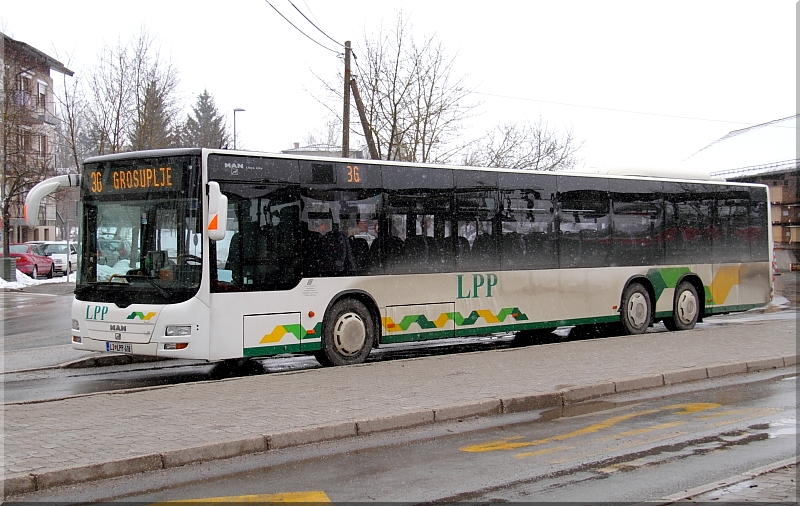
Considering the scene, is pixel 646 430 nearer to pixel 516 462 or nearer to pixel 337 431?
pixel 516 462

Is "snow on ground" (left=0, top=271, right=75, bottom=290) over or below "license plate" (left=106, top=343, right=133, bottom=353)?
over

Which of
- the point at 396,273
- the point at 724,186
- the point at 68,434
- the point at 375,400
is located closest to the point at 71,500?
the point at 68,434

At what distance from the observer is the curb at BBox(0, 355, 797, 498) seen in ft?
20.4

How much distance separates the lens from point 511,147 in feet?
108

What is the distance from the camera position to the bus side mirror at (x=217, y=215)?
405 inches

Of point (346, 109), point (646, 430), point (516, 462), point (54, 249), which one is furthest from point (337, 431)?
point (54, 249)

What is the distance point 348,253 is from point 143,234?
3.03m

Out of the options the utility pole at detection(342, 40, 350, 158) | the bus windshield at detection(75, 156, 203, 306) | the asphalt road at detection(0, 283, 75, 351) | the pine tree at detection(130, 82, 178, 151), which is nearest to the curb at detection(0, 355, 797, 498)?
the bus windshield at detection(75, 156, 203, 306)

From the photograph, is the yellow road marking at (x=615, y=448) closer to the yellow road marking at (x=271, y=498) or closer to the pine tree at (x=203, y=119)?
the yellow road marking at (x=271, y=498)

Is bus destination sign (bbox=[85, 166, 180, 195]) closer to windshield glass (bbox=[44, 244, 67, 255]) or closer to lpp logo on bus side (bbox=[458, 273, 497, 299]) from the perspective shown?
lpp logo on bus side (bbox=[458, 273, 497, 299])

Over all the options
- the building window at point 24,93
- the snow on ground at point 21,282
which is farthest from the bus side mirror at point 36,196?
the building window at point 24,93

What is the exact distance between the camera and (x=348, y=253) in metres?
12.5

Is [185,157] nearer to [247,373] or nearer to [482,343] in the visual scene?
[247,373]

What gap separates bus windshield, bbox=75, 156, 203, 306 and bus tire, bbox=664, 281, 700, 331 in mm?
10950
